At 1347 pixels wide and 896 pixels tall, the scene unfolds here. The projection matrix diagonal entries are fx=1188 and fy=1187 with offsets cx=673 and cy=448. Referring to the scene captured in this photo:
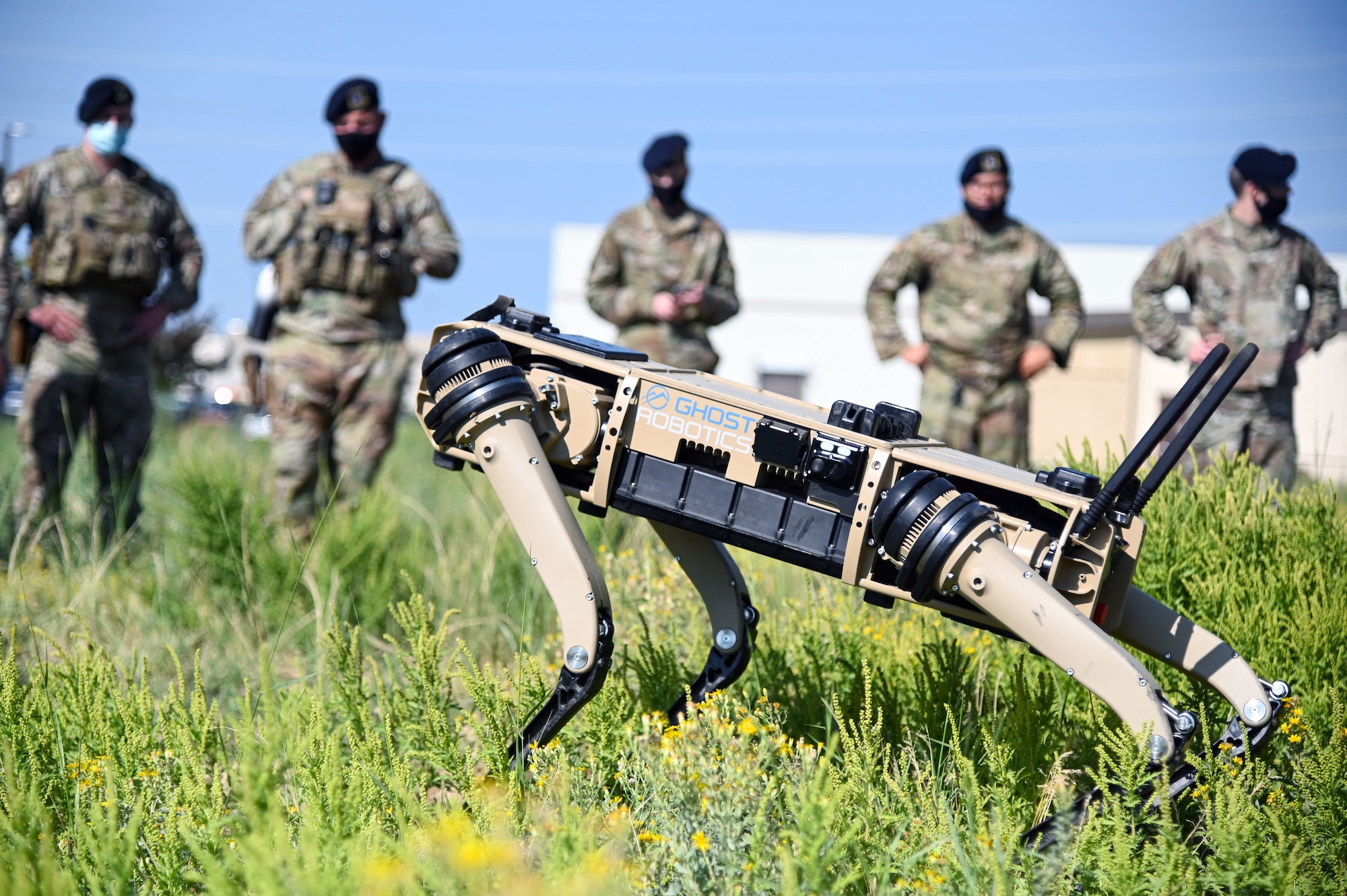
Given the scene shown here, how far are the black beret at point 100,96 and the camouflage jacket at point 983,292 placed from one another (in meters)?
4.27

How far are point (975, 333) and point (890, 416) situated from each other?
4.14 meters

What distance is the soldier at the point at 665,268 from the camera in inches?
288

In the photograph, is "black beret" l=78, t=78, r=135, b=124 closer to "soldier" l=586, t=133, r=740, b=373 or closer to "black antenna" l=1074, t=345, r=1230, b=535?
"soldier" l=586, t=133, r=740, b=373

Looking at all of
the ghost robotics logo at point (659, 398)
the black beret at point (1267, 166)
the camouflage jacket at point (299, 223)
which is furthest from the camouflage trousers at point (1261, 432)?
the ghost robotics logo at point (659, 398)

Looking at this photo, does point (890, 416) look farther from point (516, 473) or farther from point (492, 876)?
point (492, 876)

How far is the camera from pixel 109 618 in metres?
5.08

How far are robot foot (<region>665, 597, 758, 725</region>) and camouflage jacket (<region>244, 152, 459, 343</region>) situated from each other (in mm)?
3588

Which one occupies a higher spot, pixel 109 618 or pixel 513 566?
pixel 513 566

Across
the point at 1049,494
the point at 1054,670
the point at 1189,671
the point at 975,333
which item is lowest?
the point at 1054,670

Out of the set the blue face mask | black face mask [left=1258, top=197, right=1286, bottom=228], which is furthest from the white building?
the blue face mask

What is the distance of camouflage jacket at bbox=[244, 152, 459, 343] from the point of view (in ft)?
20.6

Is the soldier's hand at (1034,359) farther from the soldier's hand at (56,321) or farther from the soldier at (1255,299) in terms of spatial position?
the soldier's hand at (56,321)

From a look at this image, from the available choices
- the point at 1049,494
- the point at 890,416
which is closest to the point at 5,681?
the point at 890,416

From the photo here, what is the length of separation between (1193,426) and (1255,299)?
4.12 m
